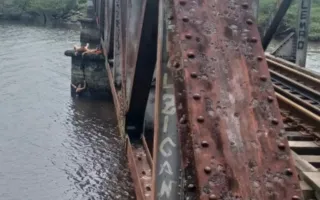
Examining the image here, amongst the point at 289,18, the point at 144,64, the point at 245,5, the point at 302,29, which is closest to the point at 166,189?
the point at 245,5

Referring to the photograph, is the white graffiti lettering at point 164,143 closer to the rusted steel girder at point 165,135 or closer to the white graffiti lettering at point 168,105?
the rusted steel girder at point 165,135

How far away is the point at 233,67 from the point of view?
1.89 metres

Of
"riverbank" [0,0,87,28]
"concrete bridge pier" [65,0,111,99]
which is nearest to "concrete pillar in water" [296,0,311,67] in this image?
"concrete bridge pier" [65,0,111,99]

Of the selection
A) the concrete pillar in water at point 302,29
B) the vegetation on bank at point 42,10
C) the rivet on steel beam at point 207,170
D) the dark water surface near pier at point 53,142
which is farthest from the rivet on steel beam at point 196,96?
the vegetation on bank at point 42,10

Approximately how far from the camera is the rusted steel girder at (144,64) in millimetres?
3477

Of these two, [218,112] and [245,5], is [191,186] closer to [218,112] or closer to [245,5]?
[218,112]

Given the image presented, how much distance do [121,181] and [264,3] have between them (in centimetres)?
3862

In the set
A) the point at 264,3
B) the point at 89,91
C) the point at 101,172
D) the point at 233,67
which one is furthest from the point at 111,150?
the point at 264,3

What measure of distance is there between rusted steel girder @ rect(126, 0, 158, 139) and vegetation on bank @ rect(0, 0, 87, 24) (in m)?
40.2

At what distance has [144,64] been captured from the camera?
164 inches

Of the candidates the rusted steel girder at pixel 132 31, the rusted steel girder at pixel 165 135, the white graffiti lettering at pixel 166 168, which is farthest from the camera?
the rusted steel girder at pixel 132 31

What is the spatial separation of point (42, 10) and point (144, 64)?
144ft

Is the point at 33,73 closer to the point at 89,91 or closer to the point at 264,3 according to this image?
the point at 89,91

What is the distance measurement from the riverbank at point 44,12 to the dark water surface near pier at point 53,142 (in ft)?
80.9
